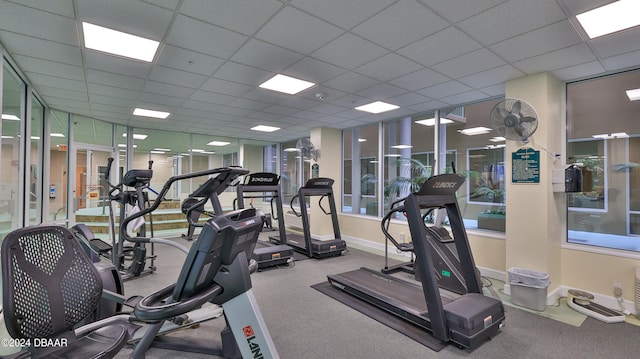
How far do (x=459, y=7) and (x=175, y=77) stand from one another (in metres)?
3.29

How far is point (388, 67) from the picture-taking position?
3.41 meters

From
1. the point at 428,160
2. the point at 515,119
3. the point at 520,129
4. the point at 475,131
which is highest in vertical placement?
the point at 475,131

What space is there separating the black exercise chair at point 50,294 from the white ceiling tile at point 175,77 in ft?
8.15

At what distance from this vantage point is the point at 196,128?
23.9 ft

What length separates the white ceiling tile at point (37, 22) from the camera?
2.28m

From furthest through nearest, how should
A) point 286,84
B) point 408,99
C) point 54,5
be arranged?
point 408,99, point 286,84, point 54,5

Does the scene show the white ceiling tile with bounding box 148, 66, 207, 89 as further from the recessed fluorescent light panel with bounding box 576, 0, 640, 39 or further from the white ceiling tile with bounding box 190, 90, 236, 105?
the recessed fluorescent light panel with bounding box 576, 0, 640, 39

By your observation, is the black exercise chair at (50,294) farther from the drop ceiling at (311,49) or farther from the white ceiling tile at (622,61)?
the white ceiling tile at (622,61)

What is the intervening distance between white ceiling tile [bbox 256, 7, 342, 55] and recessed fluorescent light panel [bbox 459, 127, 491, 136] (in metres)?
3.42

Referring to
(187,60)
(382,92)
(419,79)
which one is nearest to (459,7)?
(419,79)

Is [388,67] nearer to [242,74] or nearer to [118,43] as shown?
[242,74]

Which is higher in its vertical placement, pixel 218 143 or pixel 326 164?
pixel 218 143

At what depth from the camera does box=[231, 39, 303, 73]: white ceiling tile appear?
292cm

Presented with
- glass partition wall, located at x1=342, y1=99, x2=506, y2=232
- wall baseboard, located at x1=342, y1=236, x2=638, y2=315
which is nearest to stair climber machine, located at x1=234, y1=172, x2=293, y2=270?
glass partition wall, located at x1=342, y1=99, x2=506, y2=232
